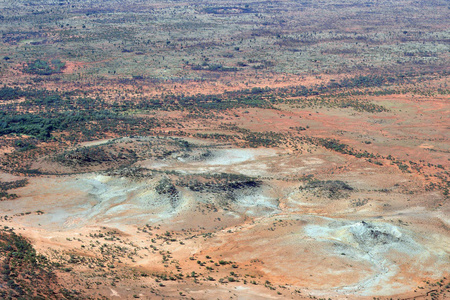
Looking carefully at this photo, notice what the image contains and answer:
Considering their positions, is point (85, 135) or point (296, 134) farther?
point (296, 134)

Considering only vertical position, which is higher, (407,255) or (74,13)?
(74,13)

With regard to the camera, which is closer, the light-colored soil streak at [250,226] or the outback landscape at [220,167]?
the outback landscape at [220,167]

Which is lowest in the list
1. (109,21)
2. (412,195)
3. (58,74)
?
(412,195)

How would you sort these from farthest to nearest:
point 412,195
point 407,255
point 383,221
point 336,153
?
point 336,153 → point 412,195 → point 383,221 → point 407,255

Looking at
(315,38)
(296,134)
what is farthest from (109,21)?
(296,134)

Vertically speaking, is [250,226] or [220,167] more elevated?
[220,167]

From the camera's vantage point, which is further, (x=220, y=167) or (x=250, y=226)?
(x=220, y=167)

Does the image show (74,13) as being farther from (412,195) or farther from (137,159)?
(412,195)

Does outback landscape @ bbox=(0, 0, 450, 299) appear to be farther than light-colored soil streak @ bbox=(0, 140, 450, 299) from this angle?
No
